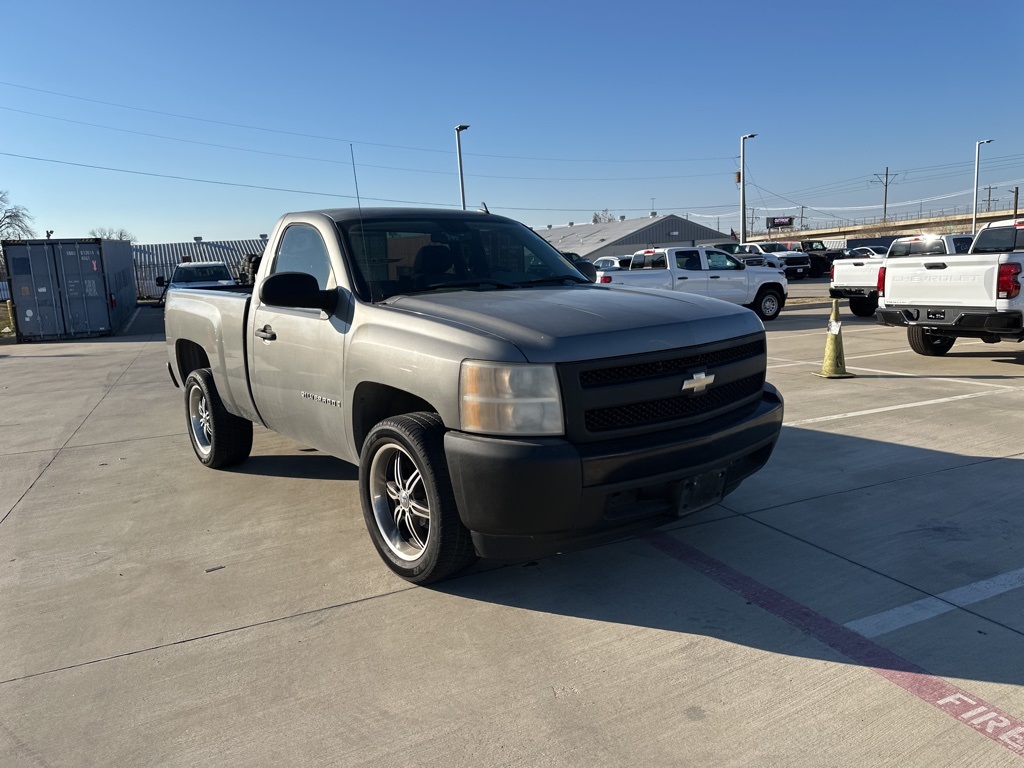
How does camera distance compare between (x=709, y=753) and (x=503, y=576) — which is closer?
(x=709, y=753)

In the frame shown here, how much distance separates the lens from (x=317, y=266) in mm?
4617

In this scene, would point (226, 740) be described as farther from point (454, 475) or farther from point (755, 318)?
point (755, 318)

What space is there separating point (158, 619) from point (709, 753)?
256 cm

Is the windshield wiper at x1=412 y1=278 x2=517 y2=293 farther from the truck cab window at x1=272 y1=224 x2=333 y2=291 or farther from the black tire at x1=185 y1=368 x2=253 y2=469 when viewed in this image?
the black tire at x1=185 y1=368 x2=253 y2=469

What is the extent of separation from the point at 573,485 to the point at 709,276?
16.1m

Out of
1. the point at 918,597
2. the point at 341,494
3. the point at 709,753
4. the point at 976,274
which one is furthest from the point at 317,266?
the point at 976,274

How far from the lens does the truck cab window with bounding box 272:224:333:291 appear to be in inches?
178

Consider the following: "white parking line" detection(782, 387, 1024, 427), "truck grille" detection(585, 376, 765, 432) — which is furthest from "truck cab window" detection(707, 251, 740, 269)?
"truck grille" detection(585, 376, 765, 432)

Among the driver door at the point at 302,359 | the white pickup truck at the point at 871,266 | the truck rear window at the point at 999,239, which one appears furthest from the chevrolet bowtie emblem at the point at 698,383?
the white pickup truck at the point at 871,266

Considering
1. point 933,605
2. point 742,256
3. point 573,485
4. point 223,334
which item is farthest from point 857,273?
point 573,485

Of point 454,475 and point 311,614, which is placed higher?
point 454,475

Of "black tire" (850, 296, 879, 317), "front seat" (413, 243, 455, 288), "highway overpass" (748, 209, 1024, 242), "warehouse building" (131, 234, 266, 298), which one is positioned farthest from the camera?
"highway overpass" (748, 209, 1024, 242)

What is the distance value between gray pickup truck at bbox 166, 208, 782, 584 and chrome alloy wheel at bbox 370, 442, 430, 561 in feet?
0.03

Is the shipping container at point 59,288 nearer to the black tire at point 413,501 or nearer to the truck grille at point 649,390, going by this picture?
the black tire at point 413,501
